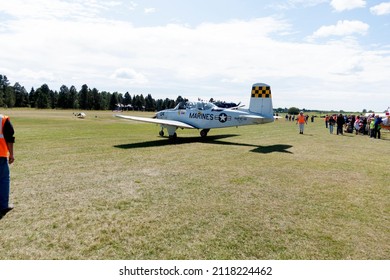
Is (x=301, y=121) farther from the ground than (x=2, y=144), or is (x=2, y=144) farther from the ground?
(x=301, y=121)

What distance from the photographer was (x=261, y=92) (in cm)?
1498

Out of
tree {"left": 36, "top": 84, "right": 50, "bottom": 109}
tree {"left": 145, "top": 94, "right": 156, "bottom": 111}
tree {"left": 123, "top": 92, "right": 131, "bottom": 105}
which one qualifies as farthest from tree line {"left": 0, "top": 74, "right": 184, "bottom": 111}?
tree {"left": 145, "top": 94, "right": 156, "bottom": 111}

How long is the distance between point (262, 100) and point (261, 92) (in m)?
0.45

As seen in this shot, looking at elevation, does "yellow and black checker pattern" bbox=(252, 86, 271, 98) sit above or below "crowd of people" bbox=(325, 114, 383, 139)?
above

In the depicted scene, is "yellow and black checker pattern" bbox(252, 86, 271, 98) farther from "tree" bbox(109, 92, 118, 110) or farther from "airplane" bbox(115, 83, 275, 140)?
"tree" bbox(109, 92, 118, 110)

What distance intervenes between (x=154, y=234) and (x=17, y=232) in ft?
7.39

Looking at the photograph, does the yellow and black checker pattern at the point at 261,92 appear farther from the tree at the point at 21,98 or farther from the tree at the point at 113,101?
the tree at the point at 21,98

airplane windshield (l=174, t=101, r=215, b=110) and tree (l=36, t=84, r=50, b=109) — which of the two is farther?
tree (l=36, t=84, r=50, b=109)

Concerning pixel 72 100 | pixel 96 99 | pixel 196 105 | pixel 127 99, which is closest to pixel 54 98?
pixel 72 100

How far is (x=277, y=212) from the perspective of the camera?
548cm

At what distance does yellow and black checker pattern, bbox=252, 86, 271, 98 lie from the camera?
14.9 m

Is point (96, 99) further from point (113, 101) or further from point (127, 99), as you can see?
point (127, 99)

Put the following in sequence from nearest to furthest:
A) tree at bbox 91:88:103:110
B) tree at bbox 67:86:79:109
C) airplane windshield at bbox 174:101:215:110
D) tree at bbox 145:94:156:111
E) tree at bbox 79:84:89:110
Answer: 1. airplane windshield at bbox 174:101:215:110
2. tree at bbox 67:86:79:109
3. tree at bbox 79:84:89:110
4. tree at bbox 91:88:103:110
5. tree at bbox 145:94:156:111

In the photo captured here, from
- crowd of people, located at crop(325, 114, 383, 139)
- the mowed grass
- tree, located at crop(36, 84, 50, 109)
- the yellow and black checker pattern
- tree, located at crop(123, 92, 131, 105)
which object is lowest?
the mowed grass
